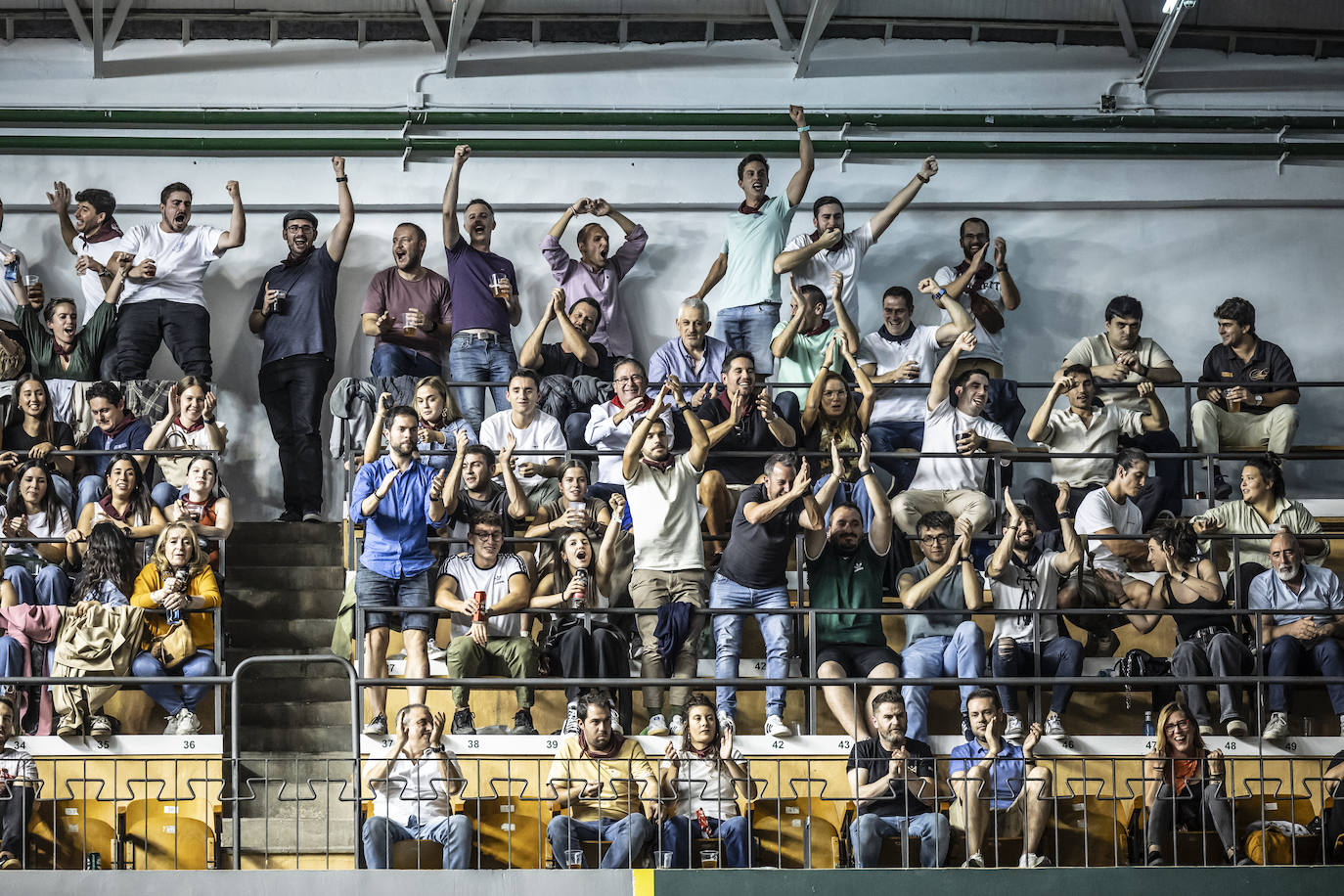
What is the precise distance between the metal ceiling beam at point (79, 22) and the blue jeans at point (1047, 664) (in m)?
7.99

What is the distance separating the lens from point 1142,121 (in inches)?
509

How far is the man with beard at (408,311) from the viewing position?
451 inches

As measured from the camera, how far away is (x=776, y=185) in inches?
504

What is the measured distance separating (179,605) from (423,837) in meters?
2.02

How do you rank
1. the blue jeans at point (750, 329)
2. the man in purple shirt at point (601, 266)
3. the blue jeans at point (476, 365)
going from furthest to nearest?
the man in purple shirt at point (601, 266) → the blue jeans at point (750, 329) → the blue jeans at point (476, 365)

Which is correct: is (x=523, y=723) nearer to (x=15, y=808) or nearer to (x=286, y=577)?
(x=15, y=808)

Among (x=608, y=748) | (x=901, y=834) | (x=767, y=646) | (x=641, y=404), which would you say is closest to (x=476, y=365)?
(x=641, y=404)

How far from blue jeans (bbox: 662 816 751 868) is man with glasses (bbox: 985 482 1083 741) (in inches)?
62.4

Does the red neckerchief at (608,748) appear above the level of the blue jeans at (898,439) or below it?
below

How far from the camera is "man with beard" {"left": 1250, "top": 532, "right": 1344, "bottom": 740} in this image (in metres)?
8.77

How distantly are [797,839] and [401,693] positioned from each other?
225cm

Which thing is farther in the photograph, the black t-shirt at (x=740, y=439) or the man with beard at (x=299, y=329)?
the man with beard at (x=299, y=329)

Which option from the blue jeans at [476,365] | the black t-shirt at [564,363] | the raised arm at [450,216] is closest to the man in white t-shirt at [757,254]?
the black t-shirt at [564,363]

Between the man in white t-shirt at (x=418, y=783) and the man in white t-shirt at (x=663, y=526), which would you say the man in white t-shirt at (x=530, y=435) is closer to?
the man in white t-shirt at (x=663, y=526)
